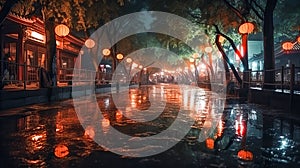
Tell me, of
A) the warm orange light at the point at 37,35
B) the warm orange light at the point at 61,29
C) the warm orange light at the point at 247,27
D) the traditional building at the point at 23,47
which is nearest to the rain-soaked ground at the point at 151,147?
the traditional building at the point at 23,47

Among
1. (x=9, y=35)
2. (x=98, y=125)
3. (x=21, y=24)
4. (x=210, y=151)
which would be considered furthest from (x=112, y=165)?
(x=9, y=35)

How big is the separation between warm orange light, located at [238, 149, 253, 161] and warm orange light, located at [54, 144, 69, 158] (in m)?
2.94

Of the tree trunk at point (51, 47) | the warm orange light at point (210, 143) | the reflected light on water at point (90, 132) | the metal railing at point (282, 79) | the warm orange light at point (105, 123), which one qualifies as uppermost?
the tree trunk at point (51, 47)

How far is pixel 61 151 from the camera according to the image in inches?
209

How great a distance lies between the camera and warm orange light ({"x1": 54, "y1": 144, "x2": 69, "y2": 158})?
503 centimetres

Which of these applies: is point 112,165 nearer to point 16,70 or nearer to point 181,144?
point 181,144

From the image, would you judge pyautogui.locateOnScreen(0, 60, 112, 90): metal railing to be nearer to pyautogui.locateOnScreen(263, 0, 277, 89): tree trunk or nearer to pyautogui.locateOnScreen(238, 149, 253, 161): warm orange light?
pyautogui.locateOnScreen(238, 149, 253, 161): warm orange light

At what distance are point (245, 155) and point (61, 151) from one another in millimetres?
3190

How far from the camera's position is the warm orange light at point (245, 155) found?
492cm

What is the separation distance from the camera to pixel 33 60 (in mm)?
26031

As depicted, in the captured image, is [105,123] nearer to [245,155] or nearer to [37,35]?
[245,155]

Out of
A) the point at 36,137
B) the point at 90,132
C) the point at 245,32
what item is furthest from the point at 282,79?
the point at 36,137

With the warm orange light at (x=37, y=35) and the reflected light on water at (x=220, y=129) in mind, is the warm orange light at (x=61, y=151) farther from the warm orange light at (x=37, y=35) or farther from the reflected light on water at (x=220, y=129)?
the warm orange light at (x=37, y=35)

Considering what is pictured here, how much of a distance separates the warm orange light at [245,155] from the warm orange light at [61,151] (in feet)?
9.64
